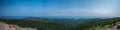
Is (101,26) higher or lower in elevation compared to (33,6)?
lower

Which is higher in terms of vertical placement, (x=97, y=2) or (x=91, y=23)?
(x=97, y=2)

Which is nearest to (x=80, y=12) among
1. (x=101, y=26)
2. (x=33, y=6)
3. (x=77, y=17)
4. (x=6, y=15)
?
(x=77, y=17)

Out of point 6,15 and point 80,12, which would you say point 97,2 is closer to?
point 80,12

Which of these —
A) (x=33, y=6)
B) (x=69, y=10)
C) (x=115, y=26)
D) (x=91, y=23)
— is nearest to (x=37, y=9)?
(x=33, y=6)

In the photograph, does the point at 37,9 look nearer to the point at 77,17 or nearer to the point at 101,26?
the point at 77,17

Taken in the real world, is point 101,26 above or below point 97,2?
below

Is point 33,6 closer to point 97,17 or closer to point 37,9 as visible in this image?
point 37,9

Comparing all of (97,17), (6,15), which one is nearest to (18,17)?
(6,15)
